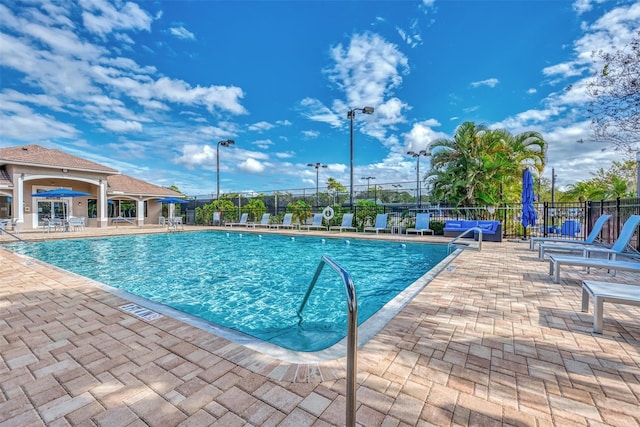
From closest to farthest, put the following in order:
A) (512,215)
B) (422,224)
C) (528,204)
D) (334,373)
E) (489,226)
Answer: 1. (334,373)
2. (528,204)
3. (489,226)
4. (512,215)
5. (422,224)

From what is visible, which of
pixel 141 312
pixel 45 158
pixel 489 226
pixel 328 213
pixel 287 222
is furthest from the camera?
pixel 45 158

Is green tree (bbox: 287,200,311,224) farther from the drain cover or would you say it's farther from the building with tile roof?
the drain cover

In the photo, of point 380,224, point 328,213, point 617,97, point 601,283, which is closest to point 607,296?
point 601,283

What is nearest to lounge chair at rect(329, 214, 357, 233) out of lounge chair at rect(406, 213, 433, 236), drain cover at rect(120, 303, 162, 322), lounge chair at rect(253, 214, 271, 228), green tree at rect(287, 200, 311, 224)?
lounge chair at rect(406, 213, 433, 236)

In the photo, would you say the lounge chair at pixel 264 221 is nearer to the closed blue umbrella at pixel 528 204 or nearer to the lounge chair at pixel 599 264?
the closed blue umbrella at pixel 528 204

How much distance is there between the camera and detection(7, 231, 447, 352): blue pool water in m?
4.15

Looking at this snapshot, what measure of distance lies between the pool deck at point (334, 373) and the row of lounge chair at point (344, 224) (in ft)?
30.8

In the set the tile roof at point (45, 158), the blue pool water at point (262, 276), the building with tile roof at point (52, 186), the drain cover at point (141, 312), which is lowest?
the blue pool water at point (262, 276)

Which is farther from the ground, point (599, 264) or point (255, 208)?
point (255, 208)

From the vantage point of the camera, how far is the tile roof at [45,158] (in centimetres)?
1598

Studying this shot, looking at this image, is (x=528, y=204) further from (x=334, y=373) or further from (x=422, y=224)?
(x=334, y=373)

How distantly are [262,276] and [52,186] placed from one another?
2024 centimetres

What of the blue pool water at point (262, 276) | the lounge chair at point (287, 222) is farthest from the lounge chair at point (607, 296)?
the lounge chair at point (287, 222)

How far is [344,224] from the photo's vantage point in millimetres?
14969
